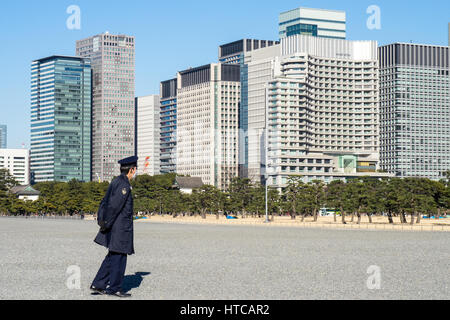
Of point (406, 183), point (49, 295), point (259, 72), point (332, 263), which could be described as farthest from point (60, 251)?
point (259, 72)

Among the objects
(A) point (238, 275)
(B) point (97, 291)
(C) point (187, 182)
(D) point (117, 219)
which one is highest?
(D) point (117, 219)

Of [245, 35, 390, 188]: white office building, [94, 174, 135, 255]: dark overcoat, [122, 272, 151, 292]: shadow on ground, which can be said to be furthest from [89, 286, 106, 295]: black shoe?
[245, 35, 390, 188]: white office building

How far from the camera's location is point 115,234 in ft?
40.2

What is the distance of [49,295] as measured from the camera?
1185cm

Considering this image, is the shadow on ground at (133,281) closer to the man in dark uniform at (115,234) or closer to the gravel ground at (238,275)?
the gravel ground at (238,275)

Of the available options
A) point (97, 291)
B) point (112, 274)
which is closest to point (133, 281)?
point (97, 291)

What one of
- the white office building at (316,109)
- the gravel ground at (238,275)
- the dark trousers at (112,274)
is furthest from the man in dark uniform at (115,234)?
the white office building at (316,109)

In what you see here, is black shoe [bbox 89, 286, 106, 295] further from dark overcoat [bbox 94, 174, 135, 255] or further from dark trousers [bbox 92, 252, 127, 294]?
dark overcoat [bbox 94, 174, 135, 255]

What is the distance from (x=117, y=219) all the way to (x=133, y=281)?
2.40 m

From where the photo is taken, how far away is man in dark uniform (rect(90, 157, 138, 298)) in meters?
12.2

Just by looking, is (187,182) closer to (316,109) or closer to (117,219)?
(316,109)

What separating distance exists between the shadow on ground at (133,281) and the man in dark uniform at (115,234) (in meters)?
0.68

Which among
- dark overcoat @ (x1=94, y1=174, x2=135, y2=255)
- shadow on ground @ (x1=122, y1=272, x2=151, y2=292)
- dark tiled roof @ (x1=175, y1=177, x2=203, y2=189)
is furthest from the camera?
dark tiled roof @ (x1=175, y1=177, x2=203, y2=189)
